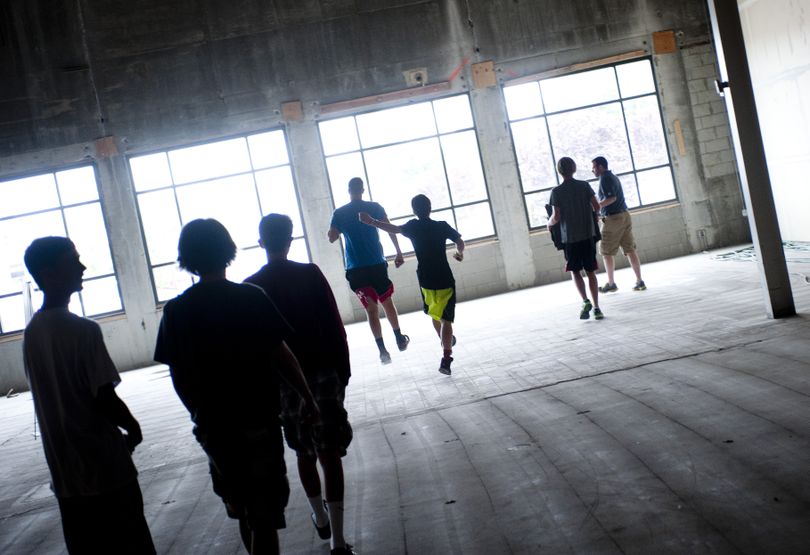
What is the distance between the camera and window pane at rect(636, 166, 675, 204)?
549 inches

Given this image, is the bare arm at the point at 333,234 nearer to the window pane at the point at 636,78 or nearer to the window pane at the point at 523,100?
the window pane at the point at 523,100

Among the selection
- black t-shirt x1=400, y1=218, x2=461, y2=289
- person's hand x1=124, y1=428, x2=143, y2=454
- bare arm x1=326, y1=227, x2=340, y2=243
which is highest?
bare arm x1=326, y1=227, x2=340, y2=243

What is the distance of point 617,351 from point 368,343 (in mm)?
4443

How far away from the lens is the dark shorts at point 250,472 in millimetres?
2904

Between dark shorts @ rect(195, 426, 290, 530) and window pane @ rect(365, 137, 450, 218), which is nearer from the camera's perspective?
dark shorts @ rect(195, 426, 290, 530)

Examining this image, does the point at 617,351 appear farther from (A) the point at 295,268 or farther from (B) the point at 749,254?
(B) the point at 749,254

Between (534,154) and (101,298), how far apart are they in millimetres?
7307

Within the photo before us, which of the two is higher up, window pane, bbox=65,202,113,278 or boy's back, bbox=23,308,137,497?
window pane, bbox=65,202,113,278

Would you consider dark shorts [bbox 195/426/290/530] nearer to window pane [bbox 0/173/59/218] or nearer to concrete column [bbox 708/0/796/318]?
concrete column [bbox 708/0/796/318]

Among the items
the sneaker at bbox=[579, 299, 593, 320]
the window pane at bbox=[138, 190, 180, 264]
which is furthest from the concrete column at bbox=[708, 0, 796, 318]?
the window pane at bbox=[138, 190, 180, 264]

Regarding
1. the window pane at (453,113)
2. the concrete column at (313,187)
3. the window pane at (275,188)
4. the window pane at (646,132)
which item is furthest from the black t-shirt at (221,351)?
the window pane at (646,132)

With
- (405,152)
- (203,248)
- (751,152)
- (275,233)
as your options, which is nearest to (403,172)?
(405,152)

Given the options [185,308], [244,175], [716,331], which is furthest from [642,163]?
[185,308]

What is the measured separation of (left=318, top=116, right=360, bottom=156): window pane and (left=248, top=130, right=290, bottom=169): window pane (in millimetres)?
657
